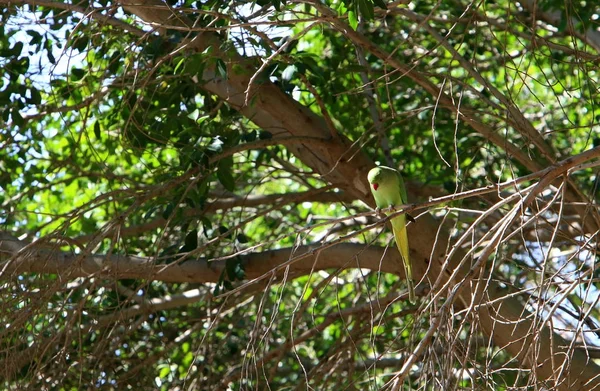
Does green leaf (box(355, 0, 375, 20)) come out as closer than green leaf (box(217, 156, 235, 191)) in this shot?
Yes

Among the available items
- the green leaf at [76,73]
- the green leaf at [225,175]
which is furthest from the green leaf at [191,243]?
the green leaf at [76,73]

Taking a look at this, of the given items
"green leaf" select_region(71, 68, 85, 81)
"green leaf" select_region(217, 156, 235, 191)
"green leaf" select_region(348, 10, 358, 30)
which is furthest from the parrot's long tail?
"green leaf" select_region(71, 68, 85, 81)

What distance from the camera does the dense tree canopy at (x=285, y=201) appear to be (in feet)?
9.11

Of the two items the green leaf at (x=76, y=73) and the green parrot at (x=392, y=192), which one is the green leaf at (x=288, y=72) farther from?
the green leaf at (x=76, y=73)

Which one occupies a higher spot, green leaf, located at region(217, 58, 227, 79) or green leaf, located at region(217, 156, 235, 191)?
green leaf, located at region(217, 58, 227, 79)

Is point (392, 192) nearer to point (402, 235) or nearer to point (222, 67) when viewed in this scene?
point (402, 235)

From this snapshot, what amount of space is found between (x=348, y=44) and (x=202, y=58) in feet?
6.66

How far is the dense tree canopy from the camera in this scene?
2777 millimetres

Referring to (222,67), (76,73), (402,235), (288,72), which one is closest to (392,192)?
(402,235)

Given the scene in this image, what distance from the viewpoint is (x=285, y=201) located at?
439 cm

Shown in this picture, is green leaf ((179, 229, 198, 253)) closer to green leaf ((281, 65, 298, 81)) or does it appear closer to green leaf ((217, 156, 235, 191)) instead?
green leaf ((217, 156, 235, 191))

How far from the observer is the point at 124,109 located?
4.63 m

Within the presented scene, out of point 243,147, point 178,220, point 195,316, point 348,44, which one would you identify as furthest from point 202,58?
point 195,316

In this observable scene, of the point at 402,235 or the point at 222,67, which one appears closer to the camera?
the point at 222,67
